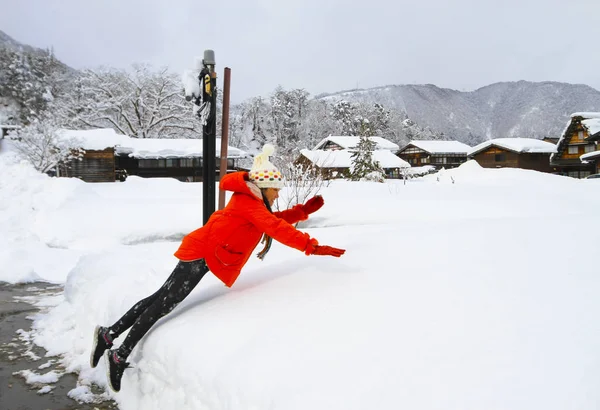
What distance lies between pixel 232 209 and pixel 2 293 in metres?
4.50

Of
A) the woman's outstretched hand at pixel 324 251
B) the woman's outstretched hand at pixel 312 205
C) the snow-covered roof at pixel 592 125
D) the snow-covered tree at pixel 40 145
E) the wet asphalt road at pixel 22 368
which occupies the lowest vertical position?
the wet asphalt road at pixel 22 368

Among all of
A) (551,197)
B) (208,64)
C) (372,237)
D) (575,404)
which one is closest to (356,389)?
(575,404)

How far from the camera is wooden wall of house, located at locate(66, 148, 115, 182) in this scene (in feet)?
88.4

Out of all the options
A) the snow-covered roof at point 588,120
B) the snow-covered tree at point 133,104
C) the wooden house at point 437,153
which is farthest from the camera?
the wooden house at point 437,153

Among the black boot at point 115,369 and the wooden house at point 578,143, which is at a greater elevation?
the wooden house at point 578,143

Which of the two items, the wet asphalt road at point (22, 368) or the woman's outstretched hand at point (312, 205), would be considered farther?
the woman's outstretched hand at point (312, 205)

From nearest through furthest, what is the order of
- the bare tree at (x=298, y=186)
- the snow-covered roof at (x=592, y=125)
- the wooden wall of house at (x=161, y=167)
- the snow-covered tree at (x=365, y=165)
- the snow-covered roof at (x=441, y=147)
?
the bare tree at (x=298, y=186), the snow-covered tree at (x=365, y=165), the wooden wall of house at (x=161, y=167), the snow-covered roof at (x=592, y=125), the snow-covered roof at (x=441, y=147)

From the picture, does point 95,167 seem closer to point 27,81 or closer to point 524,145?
point 27,81

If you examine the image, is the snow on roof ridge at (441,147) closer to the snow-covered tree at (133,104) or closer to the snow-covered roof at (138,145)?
the snow-covered tree at (133,104)

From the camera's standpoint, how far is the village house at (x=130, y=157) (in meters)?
26.9

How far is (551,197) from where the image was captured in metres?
13.4

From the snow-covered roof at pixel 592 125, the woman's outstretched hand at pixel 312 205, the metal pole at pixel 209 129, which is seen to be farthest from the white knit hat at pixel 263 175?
the snow-covered roof at pixel 592 125

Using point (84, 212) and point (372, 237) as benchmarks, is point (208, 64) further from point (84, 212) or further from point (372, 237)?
Answer: point (84, 212)

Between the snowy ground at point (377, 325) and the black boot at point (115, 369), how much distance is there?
0.36 feet
